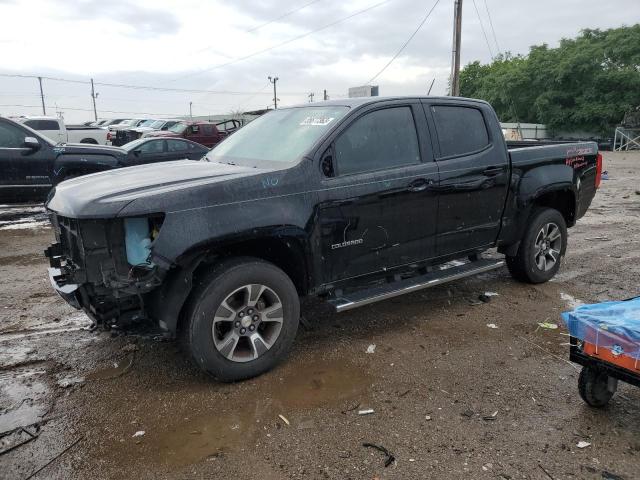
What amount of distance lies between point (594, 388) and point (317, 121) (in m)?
2.69

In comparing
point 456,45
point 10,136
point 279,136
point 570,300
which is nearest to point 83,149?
point 10,136

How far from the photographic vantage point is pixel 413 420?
3.04 meters

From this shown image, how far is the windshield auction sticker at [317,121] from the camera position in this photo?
13.0 feet

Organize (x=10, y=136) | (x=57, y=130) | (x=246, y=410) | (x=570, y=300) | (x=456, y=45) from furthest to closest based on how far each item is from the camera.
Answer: (x=456, y=45) < (x=57, y=130) < (x=10, y=136) < (x=570, y=300) < (x=246, y=410)

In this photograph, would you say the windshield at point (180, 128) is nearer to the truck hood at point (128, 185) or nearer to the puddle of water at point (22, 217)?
the puddle of water at point (22, 217)

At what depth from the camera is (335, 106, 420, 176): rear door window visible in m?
3.88

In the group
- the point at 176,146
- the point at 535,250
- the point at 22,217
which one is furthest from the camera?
the point at 176,146

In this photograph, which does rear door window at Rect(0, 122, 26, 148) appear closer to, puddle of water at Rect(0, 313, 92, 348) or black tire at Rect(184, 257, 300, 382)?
puddle of water at Rect(0, 313, 92, 348)

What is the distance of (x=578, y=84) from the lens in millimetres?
39875

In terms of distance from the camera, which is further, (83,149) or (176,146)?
(176,146)

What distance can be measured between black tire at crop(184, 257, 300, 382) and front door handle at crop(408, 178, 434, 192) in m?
1.32

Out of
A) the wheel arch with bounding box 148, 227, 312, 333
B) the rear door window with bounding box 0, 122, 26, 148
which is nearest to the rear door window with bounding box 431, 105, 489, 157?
the wheel arch with bounding box 148, 227, 312, 333

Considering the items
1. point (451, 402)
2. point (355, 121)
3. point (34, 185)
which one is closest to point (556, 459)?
point (451, 402)

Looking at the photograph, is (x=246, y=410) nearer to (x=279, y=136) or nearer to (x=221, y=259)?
(x=221, y=259)
